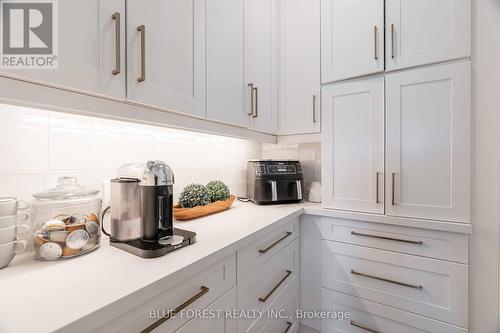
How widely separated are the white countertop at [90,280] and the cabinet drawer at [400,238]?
0.71 meters

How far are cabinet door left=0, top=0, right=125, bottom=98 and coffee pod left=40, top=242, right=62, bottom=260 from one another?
45cm

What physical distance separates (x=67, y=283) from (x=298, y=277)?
1.25m

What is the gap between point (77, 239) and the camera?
2.23 feet

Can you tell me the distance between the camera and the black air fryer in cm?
154

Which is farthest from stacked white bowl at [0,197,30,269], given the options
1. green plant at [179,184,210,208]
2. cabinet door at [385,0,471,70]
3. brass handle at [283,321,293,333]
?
cabinet door at [385,0,471,70]

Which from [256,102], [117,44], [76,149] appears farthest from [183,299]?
[256,102]

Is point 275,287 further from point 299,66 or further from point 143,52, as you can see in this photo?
point 299,66

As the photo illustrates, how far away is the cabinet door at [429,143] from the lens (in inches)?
42.0

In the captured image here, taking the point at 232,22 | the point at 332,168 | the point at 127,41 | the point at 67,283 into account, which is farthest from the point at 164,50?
the point at 332,168

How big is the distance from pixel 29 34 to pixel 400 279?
177cm

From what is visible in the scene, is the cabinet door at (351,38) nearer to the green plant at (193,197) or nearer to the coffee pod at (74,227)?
the green plant at (193,197)

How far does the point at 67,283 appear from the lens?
528mm

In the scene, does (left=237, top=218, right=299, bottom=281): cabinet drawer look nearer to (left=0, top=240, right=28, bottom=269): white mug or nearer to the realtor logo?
(left=0, top=240, right=28, bottom=269): white mug

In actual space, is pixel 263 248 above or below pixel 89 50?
below
